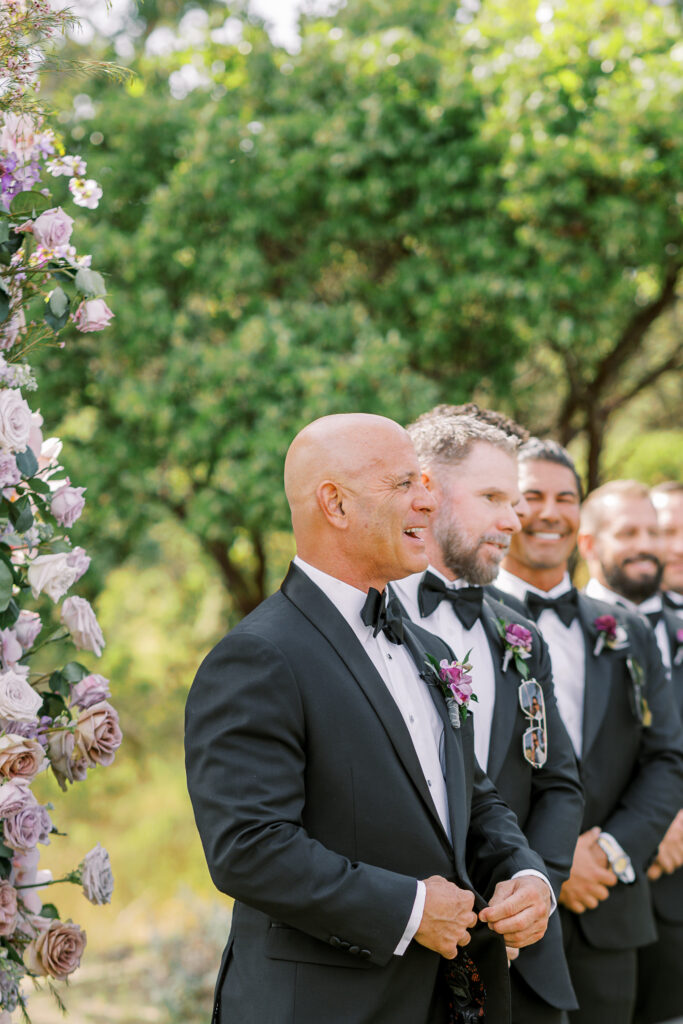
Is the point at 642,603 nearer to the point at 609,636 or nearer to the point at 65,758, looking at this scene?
the point at 609,636

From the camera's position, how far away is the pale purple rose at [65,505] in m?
2.66

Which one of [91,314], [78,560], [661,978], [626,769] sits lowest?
[661,978]

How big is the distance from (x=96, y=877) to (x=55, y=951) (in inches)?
8.5

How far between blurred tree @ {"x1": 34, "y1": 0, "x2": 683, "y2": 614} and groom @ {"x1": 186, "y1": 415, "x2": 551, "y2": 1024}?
17.4 feet

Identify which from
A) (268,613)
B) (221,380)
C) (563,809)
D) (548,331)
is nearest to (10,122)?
(268,613)

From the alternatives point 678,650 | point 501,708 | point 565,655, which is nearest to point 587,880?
point 565,655

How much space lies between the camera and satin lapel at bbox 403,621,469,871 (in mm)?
2330

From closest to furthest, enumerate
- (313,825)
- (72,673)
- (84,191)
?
(313,825) → (72,673) → (84,191)

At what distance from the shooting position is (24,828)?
239 cm

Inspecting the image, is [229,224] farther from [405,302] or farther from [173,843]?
[173,843]

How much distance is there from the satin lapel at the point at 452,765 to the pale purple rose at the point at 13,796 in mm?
964

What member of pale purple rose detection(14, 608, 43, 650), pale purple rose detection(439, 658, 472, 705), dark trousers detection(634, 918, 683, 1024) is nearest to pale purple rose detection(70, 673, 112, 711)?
pale purple rose detection(14, 608, 43, 650)

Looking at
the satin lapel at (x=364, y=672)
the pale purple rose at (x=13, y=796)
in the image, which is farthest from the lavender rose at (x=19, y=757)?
the satin lapel at (x=364, y=672)

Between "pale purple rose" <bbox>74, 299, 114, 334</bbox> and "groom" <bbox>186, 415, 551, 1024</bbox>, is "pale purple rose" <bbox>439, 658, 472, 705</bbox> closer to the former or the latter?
"groom" <bbox>186, 415, 551, 1024</bbox>
